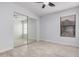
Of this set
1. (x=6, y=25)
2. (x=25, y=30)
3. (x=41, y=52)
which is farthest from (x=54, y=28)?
(x=6, y=25)

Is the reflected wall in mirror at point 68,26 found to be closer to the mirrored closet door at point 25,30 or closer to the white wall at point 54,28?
the white wall at point 54,28

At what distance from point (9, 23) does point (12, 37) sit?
2.51 ft

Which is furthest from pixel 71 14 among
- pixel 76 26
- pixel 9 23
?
pixel 9 23

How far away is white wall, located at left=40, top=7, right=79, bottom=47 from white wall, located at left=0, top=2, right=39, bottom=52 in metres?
2.91

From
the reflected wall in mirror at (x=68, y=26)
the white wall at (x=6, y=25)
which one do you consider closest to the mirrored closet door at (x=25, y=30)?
the white wall at (x=6, y=25)

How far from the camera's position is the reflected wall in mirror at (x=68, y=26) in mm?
4535

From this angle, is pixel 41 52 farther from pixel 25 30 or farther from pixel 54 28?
pixel 54 28

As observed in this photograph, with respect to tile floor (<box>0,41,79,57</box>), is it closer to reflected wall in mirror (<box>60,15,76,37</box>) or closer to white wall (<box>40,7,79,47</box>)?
white wall (<box>40,7,79,47</box>)

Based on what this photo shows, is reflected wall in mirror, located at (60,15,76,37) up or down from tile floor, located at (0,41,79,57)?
up

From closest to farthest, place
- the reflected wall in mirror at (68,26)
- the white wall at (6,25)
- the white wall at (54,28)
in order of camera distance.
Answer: the white wall at (6,25) < the white wall at (54,28) < the reflected wall in mirror at (68,26)

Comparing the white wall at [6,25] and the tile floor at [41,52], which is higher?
the white wall at [6,25]

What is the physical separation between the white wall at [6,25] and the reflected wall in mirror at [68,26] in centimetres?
330

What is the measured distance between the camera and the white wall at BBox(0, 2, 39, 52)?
126 inches

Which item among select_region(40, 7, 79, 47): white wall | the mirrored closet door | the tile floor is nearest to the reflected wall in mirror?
select_region(40, 7, 79, 47): white wall
